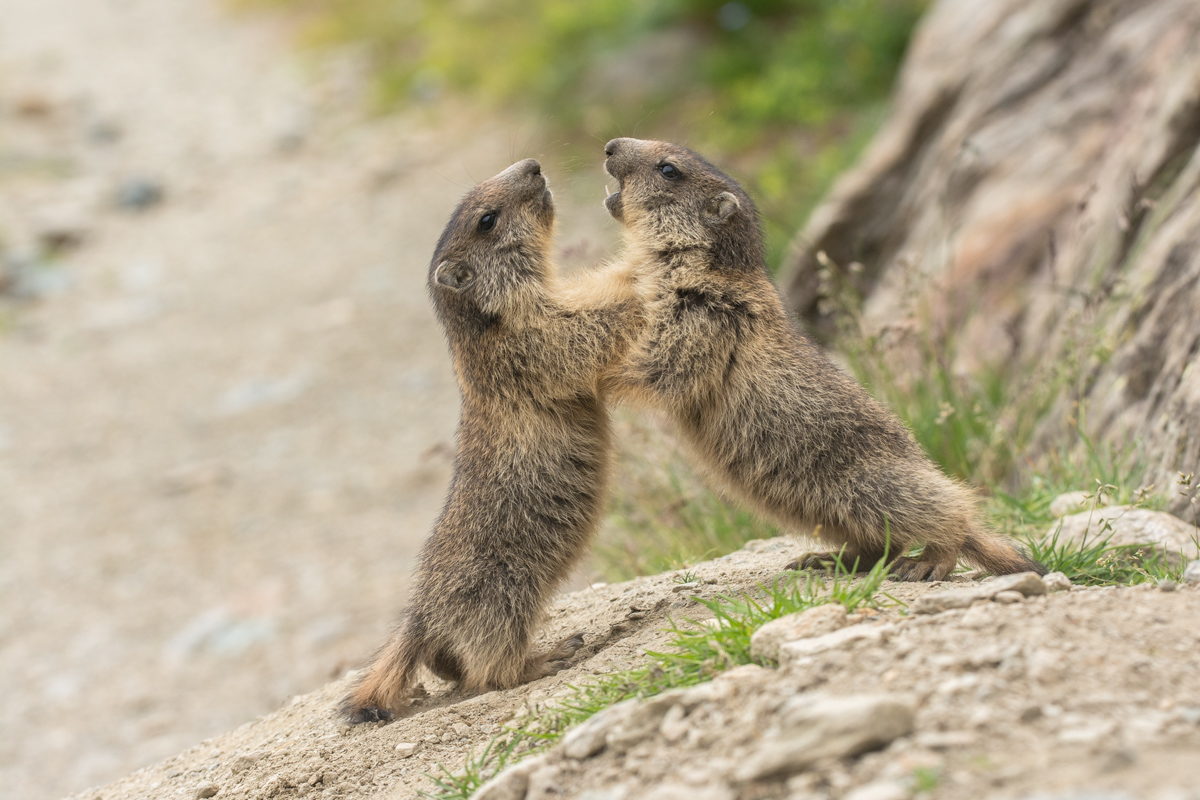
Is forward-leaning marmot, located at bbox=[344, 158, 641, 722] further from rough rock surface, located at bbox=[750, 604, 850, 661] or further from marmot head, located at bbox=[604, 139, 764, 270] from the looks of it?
rough rock surface, located at bbox=[750, 604, 850, 661]

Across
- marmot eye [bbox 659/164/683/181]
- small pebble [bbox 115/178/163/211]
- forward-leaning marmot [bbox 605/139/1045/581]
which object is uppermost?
small pebble [bbox 115/178/163/211]

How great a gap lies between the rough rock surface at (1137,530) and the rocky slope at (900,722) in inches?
35.7

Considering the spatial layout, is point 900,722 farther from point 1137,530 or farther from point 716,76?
point 716,76

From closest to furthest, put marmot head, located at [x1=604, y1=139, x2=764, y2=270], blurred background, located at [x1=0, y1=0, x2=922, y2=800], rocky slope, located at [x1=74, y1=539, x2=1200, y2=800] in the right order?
rocky slope, located at [x1=74, y1=539, x2=1200, y2=800]
marmot head, located at [x1=604, y1=139, x2=764, y2=270]
blurred background, located at [x1=0, y1=0, x2=922, y2=800]

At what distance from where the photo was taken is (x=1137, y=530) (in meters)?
4.29

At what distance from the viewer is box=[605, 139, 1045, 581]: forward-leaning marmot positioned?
13.1 ft

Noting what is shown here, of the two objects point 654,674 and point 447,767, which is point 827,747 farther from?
point 447,767

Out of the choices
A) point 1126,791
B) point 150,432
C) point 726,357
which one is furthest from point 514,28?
→ point 1126,791

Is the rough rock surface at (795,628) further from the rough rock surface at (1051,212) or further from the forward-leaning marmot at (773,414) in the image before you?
the rough rock surface at (1051,212)

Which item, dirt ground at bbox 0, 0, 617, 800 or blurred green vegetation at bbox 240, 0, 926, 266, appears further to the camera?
blurred green vegetation at bbox 240, 0, 926, 266

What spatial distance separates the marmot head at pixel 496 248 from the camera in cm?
457

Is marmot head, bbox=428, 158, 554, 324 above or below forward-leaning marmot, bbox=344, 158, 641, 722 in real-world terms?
above

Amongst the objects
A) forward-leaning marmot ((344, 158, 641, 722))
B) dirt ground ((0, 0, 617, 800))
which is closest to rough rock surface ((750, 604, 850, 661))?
forward-leaning marmot ((344, 158, 641, 722))

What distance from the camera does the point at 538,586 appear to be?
4.30 meters
